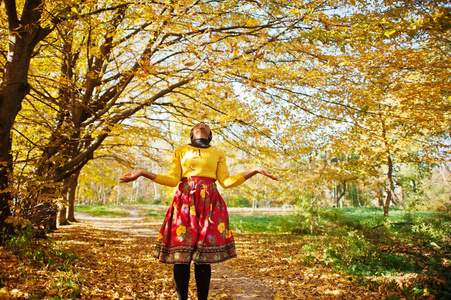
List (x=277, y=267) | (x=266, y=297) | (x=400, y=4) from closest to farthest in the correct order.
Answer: (x=266, y=297) < (x=400, y=4) < (x=277, y=267)

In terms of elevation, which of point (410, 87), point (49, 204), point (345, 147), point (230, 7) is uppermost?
point (230, 7)

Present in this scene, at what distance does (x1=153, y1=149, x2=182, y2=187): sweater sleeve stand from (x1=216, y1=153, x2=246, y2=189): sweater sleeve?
0.38m

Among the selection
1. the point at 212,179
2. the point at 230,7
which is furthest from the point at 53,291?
the point at 230,7

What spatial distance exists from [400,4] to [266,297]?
15.2 feet

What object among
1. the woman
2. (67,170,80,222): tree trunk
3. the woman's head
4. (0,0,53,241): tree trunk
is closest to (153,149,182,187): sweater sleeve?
the woman

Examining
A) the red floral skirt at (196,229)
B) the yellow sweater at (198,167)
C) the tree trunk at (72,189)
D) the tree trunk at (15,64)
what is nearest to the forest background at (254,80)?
the tree trunk at (15,64)

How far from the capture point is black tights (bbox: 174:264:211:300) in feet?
7.38

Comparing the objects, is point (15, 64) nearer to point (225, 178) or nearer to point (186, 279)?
point (225, 178)

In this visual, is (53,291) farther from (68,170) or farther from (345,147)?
(345,147)

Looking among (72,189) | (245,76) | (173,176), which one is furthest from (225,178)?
(72,189)

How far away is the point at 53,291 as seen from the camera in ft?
7.87

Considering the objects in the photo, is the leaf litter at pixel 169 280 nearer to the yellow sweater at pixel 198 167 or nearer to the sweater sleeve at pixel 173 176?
the sweater sleeve at pixel 173 176

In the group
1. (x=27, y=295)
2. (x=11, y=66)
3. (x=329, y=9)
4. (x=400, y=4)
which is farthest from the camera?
(x=329, y=9)

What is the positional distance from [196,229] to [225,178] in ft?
1.83
